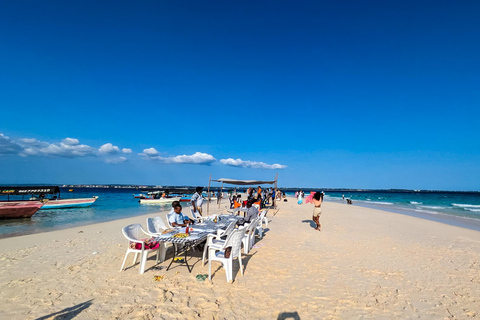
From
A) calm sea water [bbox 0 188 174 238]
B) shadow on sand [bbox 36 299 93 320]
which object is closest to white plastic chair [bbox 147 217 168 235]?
shadow on sand [bbox 36 299 93 320]

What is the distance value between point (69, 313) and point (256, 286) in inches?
112

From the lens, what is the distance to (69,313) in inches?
135

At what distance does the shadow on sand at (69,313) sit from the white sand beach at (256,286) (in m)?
0.01

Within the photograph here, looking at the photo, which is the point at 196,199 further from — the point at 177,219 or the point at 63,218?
the point at 63,218

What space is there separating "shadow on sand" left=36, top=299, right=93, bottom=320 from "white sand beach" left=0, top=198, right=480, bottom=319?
0.04 feet

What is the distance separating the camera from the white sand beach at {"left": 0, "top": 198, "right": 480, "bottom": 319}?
362 centimetres

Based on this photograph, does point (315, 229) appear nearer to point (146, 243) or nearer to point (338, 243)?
point (338, 243)

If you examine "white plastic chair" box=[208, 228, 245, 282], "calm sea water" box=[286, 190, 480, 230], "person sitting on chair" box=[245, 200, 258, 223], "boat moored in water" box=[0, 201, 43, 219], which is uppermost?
"person sitting on chair" box=[245, 200, 258, 223]

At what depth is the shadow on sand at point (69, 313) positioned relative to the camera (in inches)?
131

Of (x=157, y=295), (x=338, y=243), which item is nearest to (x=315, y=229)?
(x=338, y=243)

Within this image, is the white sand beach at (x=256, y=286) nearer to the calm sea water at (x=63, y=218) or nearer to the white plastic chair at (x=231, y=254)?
the white plastic chair at (x=231, y=254)

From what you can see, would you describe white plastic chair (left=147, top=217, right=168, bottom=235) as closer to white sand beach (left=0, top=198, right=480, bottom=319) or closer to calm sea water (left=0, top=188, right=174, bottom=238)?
white sand beach (left=0, top=198, right=480, bottom=319)

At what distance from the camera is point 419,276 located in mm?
5262

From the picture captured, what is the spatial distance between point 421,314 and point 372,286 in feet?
3.14
